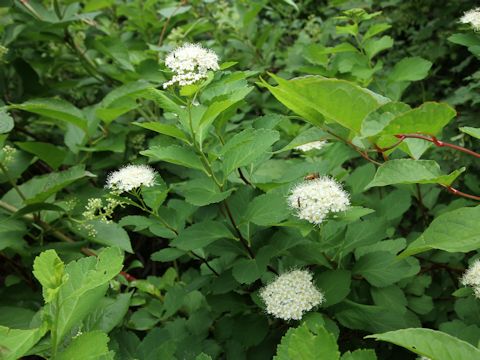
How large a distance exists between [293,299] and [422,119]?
45 cm

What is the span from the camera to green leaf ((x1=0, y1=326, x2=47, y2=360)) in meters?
0.70

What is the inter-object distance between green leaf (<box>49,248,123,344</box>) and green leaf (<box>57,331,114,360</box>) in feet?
0.11

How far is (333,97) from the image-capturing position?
0.79m

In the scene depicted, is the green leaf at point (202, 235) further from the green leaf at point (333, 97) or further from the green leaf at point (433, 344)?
the green leaf at point (433, 344)

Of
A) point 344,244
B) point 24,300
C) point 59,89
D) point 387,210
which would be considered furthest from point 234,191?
point 59,89

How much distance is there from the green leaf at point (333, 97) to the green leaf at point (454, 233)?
0.61ft

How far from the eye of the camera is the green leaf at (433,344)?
668 mm

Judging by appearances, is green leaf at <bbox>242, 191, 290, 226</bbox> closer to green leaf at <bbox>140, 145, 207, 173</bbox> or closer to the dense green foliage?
the dense green foliage

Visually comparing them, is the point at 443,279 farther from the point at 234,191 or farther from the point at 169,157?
the point at 169,157

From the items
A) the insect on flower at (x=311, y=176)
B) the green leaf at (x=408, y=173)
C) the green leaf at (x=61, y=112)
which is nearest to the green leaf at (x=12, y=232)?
the green leaf at (x=61, y=112)

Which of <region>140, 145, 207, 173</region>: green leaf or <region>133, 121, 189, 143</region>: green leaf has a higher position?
<region>133, 121, 189, 143</region>: green leaf

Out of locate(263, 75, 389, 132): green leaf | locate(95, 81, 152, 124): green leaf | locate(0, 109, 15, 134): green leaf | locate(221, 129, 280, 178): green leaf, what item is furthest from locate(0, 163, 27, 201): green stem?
locate(263, 75, 389, 132): green leaf

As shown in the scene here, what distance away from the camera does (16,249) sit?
4.58 ft

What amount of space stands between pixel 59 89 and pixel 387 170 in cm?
160
